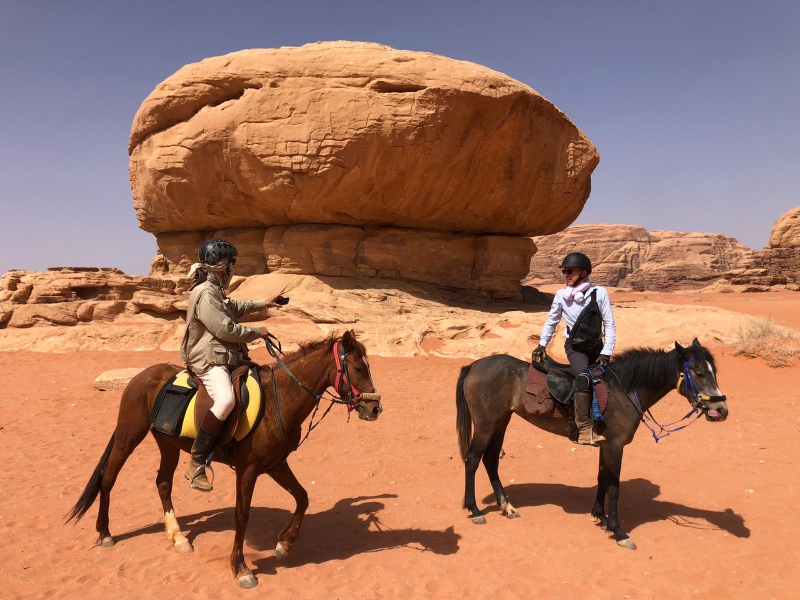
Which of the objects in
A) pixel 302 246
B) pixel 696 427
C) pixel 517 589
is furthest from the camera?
pixel 302 246

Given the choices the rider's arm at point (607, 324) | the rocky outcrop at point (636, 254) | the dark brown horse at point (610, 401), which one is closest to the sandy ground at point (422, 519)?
the dark brown horse at point (610, 401)

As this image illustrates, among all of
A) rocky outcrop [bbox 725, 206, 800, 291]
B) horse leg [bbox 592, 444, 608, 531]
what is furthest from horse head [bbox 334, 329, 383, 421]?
rocky outcrop [bbox 725, 206, 800, 291]

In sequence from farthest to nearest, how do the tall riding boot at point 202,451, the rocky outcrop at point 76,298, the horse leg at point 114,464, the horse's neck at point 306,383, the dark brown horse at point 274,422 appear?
the rocky outcrop at point 76,298
the horse leg at point 114,464
the horse's neck at point 306,383
the dark brown horse at point 274,422
the tall riding boot at point 202,451

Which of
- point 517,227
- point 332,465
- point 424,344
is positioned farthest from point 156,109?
point 332,465

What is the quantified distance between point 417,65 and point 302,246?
5.96m

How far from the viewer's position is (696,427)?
7.45 meters

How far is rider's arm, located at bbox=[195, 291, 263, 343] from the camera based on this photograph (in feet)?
12.3

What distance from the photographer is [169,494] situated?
4445 millimetres

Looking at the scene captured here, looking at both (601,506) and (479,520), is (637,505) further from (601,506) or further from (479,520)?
(479,520)

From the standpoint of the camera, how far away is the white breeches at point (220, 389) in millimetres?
3664

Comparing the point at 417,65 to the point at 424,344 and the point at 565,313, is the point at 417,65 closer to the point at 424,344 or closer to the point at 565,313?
the point at 424,344

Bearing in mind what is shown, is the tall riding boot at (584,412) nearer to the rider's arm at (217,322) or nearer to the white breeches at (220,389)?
the rider's arm at (217,322)

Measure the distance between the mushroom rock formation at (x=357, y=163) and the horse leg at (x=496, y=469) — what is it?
9.77 meters

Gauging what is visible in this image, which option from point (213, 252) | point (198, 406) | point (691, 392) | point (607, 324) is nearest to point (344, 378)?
point (198, 406)
